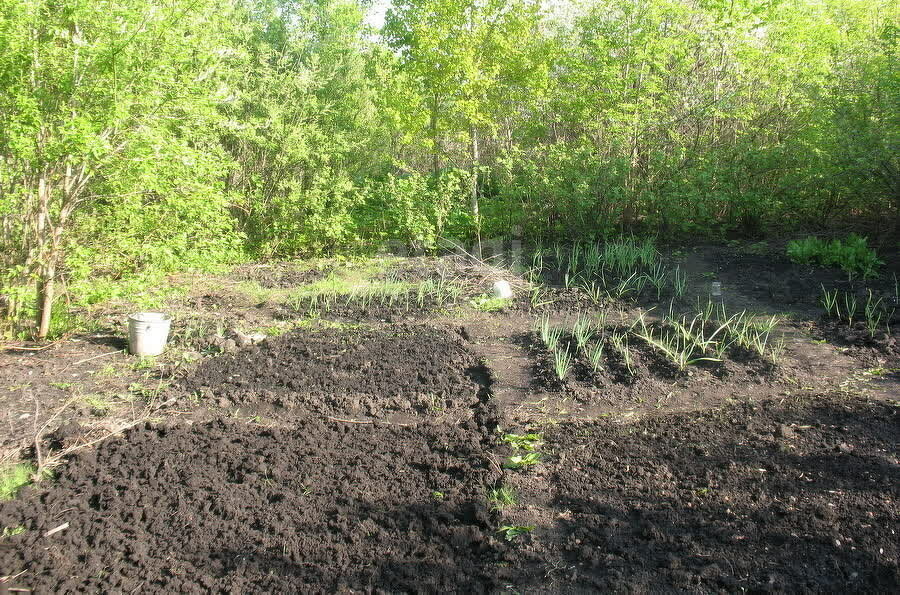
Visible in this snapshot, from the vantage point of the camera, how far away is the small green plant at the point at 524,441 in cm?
330

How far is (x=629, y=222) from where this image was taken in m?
8.40

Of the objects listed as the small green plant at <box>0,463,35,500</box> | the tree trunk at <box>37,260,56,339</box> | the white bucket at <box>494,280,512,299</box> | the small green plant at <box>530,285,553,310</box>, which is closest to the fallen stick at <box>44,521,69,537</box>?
the small green plant at <box>0,463,35,500</box>

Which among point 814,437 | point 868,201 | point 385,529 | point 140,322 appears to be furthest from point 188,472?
point 868,201

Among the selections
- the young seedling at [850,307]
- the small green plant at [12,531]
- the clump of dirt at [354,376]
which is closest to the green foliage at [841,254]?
the young seedling at [850,307]

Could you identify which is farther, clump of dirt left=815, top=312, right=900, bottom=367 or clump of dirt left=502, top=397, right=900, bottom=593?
clump of dirt left=815, top=312, right=900, bottom=367

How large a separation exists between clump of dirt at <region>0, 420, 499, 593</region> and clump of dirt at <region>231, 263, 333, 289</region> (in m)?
3.97

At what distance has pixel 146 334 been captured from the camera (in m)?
4.59

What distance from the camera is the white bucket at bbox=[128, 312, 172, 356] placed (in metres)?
4.58

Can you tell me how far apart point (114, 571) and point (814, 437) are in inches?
130

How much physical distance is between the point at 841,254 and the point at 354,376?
17.4ft

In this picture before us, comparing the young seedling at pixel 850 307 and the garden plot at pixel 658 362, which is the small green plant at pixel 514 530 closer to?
the garden plot at pixel 658 362

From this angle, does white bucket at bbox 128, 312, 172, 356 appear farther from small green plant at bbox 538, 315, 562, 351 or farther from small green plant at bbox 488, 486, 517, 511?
small green plant at bbox 488, 486, 517, 511

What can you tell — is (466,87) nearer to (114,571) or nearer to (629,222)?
(629,222)

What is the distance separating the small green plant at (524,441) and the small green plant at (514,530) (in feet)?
2.33
